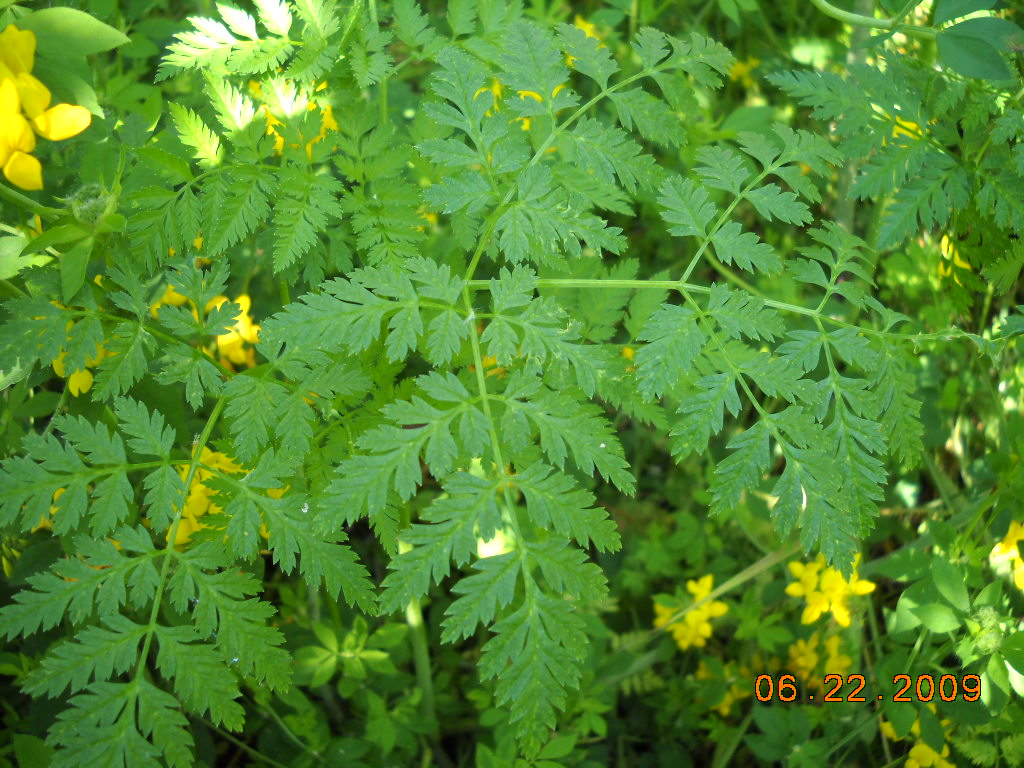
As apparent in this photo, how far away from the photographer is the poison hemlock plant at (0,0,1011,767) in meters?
1.19

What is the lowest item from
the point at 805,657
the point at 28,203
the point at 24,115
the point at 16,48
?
the point at 805,657

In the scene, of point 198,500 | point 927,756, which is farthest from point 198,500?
point 927,756

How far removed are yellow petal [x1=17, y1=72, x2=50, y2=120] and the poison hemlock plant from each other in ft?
0.64

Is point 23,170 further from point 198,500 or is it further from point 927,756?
point 927,756

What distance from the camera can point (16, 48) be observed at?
135 centimetres

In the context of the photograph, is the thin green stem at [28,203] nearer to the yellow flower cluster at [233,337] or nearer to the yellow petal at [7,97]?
the yellow petal at [7,97]

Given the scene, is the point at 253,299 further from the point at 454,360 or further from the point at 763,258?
the point at 763,258

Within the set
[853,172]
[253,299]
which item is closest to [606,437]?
[253,299]

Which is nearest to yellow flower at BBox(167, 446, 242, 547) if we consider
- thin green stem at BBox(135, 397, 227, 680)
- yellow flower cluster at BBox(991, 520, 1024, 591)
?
thin green stem at BBox(135, 397, 227, 680)

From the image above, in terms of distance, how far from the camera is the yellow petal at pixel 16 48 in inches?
52.5

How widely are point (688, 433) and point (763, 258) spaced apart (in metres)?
0.37
